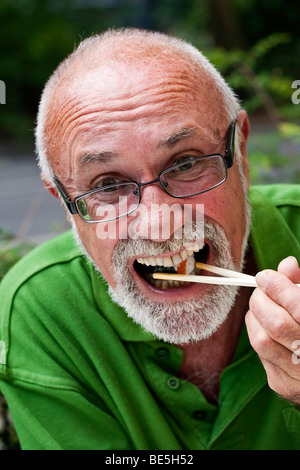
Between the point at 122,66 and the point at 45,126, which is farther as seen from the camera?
the point at 45,126

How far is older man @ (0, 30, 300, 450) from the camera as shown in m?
1.71

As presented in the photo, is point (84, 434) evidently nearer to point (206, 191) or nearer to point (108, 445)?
point (108, 445)

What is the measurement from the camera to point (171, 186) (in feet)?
5.67

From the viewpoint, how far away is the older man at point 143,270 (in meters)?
1.71

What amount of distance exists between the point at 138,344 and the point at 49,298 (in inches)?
14.4

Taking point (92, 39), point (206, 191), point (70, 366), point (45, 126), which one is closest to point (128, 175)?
point (206, 191)

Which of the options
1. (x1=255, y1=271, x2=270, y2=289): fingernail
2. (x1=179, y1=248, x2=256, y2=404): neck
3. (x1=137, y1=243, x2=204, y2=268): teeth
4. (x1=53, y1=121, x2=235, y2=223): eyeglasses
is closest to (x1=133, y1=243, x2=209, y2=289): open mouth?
(x1=137, y1=243, x2=204, y2=268): teeth

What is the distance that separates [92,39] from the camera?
1.96 m

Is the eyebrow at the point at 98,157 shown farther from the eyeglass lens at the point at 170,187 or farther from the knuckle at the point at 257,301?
the knuckle at the point at 257,301

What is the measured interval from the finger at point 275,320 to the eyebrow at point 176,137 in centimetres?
54

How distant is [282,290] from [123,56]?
0.92 m

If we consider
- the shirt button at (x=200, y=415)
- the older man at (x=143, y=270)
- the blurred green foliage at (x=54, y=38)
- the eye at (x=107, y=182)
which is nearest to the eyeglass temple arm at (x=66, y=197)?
the older man at (x=143, y=270)

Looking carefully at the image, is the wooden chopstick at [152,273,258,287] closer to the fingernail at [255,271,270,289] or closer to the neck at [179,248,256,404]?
the fingernail at [255,271,270,289]

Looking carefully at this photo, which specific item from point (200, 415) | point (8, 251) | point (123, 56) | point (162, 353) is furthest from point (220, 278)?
point (8, 251)
